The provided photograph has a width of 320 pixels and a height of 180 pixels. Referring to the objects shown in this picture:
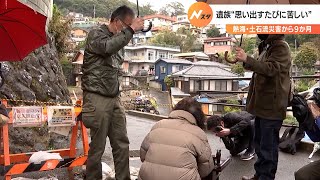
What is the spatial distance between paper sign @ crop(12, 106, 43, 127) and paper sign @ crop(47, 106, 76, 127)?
11 cm

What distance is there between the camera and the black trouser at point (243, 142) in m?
5.42

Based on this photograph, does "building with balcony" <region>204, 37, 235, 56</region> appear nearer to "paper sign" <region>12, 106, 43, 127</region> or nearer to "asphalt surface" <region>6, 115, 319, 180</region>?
"asphalt surface" <region>6, 115, 319, 180</region>

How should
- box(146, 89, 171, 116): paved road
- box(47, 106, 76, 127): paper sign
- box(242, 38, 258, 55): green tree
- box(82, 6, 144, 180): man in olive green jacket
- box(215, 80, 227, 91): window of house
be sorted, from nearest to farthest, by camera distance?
box(82, 6, 144, 180): man in olive green jacket
box(47, 106, 76, 127): paper sign
box(242, 38, 258, 55): green tree
box(215, 80, 227, 91): window of house
box(146, 89, 171, 116): paved road

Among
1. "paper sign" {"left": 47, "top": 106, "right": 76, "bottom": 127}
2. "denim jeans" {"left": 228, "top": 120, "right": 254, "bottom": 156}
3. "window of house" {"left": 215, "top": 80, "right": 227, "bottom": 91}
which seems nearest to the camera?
"paper sign" {"left": 47, "top": 106, "right": 76, "bottom": 127}

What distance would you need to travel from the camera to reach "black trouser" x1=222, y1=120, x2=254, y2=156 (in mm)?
5422

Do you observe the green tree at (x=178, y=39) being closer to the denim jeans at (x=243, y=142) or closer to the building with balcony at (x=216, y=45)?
the building with balcony at (x=216, y=45)

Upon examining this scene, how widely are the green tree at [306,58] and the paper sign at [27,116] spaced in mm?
43707

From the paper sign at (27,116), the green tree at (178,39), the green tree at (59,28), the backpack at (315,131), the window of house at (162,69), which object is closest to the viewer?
the backpack at (315,131)

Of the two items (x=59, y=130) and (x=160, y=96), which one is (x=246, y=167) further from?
(x=160, y=96)

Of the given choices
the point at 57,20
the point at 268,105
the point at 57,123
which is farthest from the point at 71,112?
the point at 57,20

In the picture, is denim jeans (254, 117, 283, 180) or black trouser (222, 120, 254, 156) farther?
black trouser (222, 120, 254, 156)

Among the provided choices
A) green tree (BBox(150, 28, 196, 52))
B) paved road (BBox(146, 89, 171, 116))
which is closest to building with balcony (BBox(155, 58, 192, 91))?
paved road (BBox(146, 89, 171, 116))

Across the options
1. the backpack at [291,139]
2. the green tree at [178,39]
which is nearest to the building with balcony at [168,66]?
→ the green tree at [178,39]

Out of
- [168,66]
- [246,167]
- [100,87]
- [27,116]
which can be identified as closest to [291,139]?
[246,167]
